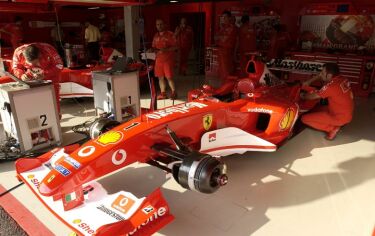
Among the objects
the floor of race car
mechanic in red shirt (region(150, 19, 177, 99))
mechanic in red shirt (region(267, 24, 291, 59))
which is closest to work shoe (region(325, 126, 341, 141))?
the floor of race car

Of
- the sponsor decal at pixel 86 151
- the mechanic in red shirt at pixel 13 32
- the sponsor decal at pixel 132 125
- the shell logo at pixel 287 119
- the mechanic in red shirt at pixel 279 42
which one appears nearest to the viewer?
the sponsor decal at pixel 86 151

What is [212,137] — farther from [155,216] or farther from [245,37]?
[245,37]

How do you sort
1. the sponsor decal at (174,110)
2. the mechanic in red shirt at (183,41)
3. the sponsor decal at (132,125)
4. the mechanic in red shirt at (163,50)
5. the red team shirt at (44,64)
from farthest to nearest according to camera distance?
the mechanic in red shirt at (183,41) < the mechanic in red shirt at (163,50) < the red team shirt at (44,64) < the sponsor decal at (174,110) < the sponsor decal at (132,125)

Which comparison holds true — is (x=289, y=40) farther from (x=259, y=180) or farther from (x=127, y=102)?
(x=259, y=180)

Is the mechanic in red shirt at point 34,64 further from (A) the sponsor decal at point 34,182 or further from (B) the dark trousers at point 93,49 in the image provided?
(B) the dark trousers at point 93,49

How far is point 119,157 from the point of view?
2.45 meters

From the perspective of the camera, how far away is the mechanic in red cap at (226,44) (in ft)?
25.6

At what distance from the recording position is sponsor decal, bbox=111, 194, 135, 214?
214 cm

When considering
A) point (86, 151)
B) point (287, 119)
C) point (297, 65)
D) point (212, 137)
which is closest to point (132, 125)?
Answer: point (86, 151)

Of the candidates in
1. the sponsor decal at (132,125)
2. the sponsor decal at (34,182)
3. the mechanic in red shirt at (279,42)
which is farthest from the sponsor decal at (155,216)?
the mechanic in red shirt at (279,42)

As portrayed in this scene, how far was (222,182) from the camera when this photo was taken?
2.31 m

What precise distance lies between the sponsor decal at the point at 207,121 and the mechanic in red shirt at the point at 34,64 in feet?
8.30

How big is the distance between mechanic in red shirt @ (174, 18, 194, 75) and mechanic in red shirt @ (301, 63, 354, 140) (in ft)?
19.3

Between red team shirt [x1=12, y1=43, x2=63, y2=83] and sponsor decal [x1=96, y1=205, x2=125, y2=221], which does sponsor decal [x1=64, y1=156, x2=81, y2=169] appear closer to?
sponsor decal [x1=96, y1=205, x2=125, y2=221]
